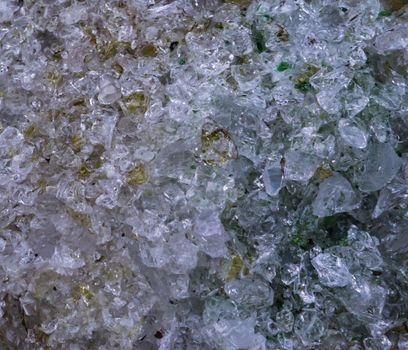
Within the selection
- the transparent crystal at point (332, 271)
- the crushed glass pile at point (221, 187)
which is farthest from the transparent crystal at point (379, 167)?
the transparent crystal at point (332, 271)

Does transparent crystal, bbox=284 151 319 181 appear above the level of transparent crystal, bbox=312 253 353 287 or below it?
above

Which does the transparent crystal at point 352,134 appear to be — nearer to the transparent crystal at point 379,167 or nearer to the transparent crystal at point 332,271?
the transparent crystal at point 379,167

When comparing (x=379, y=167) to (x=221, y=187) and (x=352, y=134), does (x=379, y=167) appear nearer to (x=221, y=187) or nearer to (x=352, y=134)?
(x=352, y=134)

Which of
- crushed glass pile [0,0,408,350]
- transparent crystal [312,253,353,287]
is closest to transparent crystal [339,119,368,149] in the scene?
crushed glass pile [0,0,408,350]

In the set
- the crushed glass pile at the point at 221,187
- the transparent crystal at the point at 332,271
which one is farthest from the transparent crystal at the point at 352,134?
the transparent crystal at the point at 332,271

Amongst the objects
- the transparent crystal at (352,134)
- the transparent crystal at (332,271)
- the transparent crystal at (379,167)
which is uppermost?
the transparent crystal at (352,134)

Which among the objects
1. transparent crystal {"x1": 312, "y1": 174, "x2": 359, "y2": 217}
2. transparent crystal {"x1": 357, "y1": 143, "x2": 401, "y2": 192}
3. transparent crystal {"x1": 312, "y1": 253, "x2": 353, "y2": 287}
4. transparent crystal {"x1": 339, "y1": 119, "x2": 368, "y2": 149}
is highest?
transparent crystal {"x1": 339, "y1": 119, "x2": 368, "y2": 149}

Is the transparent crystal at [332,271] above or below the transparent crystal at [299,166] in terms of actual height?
below

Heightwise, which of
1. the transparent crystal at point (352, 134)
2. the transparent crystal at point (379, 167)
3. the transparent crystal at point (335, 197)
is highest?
the transparent crystal at point (352, 134)

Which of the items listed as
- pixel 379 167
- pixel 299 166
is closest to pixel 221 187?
pixel 299 166

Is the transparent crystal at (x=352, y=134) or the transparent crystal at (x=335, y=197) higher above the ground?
the transparent crystal at (x=352, y=134)

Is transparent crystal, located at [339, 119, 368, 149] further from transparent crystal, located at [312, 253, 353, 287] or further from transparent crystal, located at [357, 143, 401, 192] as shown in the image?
transparent crystal, located at [312, 253, 353, 287]
